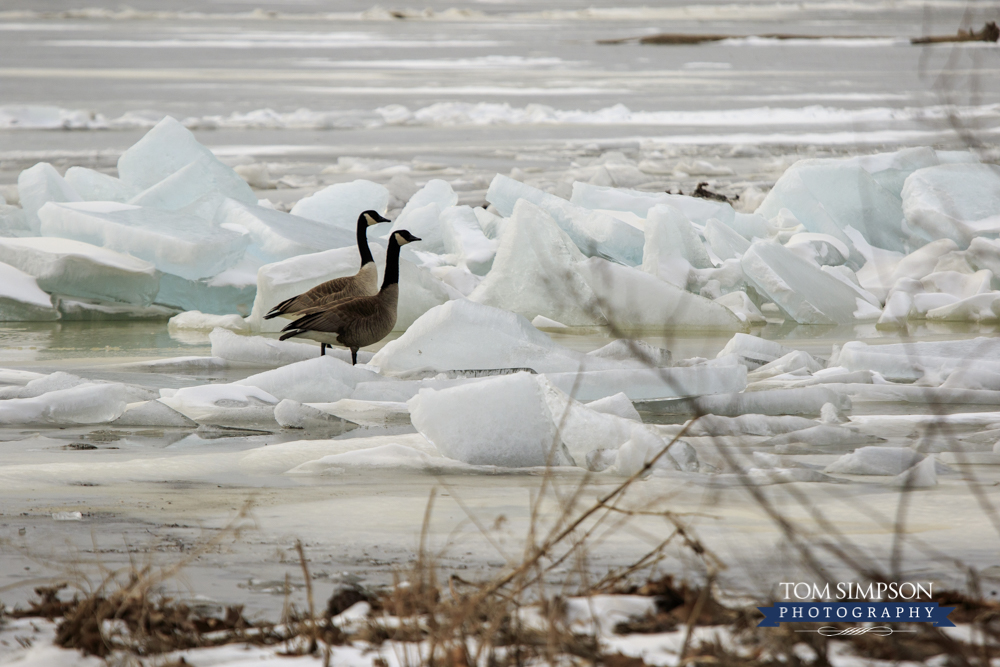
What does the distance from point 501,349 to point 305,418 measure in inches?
39.2

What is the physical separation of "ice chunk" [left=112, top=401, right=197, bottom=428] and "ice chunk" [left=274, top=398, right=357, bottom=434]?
0.97 feet

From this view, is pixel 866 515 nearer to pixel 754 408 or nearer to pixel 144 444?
pixel 754 408

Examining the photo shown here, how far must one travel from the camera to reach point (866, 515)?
2.62 metres

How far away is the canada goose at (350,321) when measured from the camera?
15.0 ft

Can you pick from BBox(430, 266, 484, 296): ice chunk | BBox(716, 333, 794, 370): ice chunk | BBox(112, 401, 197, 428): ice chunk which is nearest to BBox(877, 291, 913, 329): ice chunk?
BBox(716, 333, 794, 370): ice chunk

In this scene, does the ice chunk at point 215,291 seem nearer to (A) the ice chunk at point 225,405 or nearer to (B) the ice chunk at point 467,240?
(B) the ice chunk at point 467,240

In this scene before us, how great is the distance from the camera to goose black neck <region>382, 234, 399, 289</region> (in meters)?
4.96

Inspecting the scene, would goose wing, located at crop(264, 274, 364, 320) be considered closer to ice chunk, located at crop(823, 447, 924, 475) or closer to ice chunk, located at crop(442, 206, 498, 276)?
ice chunk, located at crop(442, 206, 498, 276)

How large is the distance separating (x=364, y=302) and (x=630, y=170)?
6755 mm

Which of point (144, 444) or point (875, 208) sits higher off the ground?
point (875, 208)

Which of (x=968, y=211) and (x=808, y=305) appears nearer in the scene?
(x=808, y=305)

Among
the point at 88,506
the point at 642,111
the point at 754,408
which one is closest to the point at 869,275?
the point at 754,408

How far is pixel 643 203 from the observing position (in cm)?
770

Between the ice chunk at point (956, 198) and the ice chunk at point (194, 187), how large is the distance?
4.34 metres
